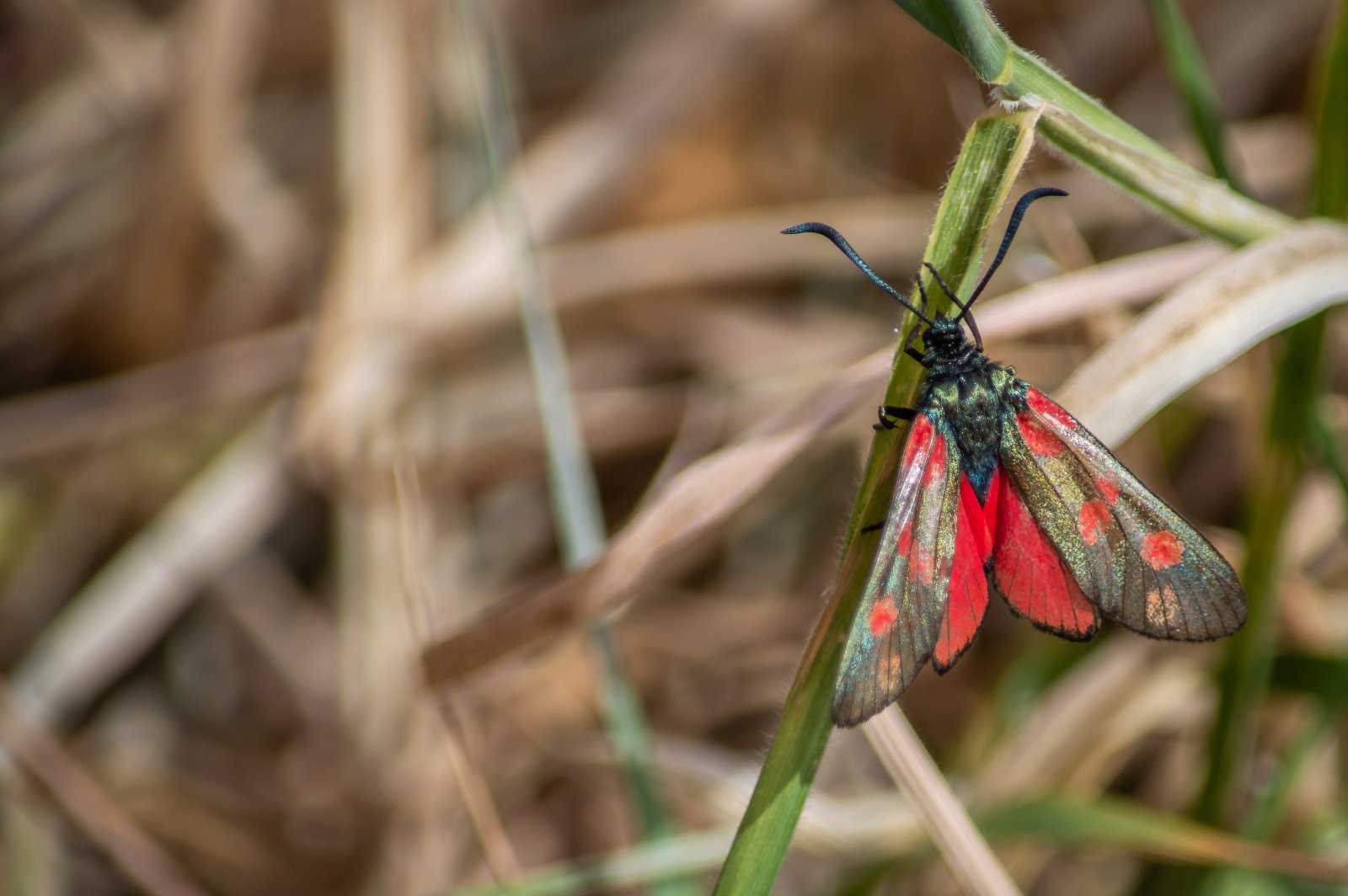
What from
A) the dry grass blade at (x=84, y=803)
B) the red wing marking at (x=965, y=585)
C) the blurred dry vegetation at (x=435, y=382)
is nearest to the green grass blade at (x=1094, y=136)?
the red wing marking at (x=965, y=585)

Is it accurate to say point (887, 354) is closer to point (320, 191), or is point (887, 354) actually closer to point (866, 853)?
point (866, 853)

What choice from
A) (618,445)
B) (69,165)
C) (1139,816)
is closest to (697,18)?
(618,445)

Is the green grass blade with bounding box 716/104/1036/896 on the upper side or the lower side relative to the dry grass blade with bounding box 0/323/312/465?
lower

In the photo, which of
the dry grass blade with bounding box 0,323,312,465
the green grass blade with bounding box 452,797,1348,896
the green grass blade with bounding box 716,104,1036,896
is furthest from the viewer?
the dry grass blade with bounding box 0,323,312,465

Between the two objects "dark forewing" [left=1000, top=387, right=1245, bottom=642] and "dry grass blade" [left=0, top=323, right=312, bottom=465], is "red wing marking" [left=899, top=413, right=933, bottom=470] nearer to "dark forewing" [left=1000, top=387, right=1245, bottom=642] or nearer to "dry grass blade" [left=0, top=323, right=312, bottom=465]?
"dark forewing" [left=1000, top=387, right=1245, bottom=642]

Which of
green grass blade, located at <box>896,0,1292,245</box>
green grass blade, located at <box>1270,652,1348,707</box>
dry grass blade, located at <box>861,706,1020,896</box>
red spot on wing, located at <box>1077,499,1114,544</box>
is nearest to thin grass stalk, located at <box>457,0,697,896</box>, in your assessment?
dry grass blade, located at <box>861,706,1020,896</box>

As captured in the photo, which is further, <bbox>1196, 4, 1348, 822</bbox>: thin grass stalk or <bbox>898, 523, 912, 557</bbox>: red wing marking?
<bbox>1196, 4, 1348, 822</bbox>: thin grass stalk

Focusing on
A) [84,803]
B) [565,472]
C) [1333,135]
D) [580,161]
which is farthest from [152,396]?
[1333,135]
